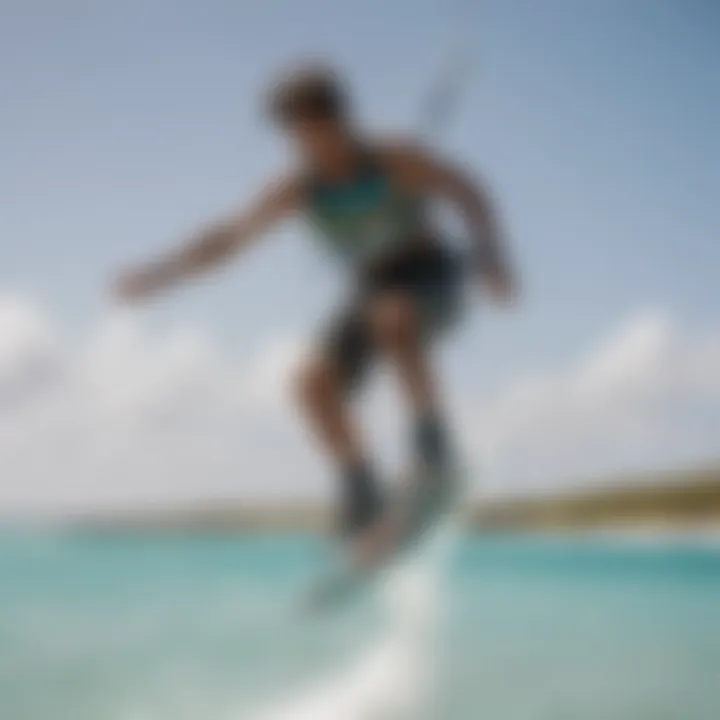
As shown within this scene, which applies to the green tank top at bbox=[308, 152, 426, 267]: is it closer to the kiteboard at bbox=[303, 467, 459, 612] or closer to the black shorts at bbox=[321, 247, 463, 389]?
the black shorts at bbox=[321, 247, 463, 389]

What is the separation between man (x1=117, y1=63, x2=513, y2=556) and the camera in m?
1.16

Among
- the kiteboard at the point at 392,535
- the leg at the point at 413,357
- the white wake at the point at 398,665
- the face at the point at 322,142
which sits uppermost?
the face at the point at 322,142

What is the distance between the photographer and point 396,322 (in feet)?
3.80

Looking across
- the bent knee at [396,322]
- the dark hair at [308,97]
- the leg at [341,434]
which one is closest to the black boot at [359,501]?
the leg at [341,434]

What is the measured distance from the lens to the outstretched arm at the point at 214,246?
3.84ft

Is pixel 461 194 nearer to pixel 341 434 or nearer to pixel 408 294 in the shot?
pixel 408 294

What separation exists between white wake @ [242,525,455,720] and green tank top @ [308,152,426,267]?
315 mm

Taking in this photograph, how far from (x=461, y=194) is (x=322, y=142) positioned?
16 cm

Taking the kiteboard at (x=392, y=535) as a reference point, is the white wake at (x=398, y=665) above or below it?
below

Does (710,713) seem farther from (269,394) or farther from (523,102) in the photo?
(523,102)

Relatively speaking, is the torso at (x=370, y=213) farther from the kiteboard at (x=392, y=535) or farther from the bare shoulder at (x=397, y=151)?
the kiteboard at (x=392, y=535)

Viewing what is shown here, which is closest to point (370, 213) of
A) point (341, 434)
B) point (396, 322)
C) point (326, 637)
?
point (396, 322)

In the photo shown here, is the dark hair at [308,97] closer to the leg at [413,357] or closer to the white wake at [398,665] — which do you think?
the leg at [413,357]

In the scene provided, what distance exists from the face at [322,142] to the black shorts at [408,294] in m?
0.13
